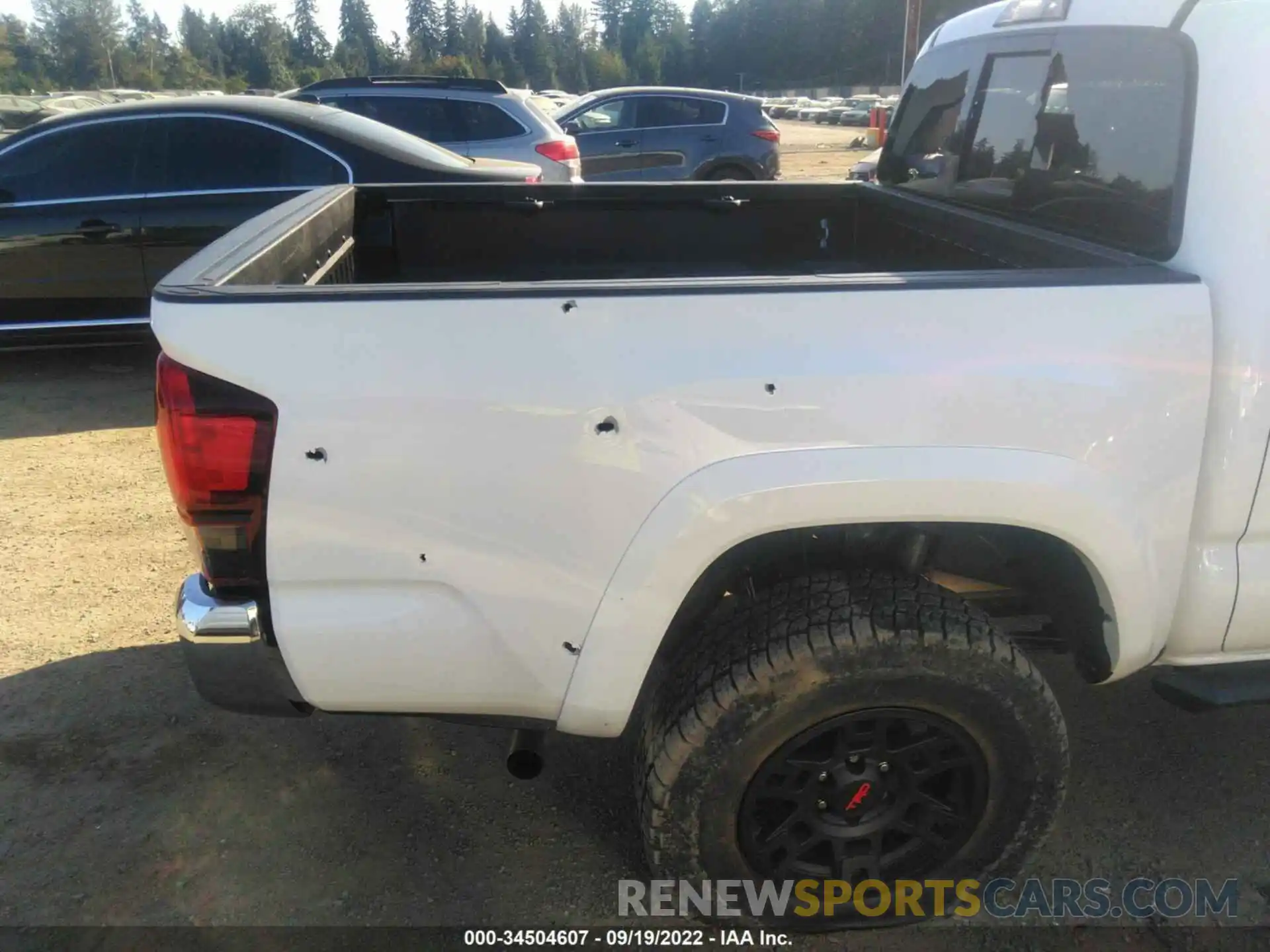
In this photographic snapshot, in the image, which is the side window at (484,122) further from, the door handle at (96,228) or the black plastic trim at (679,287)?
the black plastic trim at (679,287)

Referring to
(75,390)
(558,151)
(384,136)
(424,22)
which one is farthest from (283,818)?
(424,22)

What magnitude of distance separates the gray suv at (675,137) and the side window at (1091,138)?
9.15 meters

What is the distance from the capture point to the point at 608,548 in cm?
183

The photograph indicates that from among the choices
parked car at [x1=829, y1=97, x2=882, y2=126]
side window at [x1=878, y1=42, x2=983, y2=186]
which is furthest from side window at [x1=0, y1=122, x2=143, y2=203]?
parked car at [x1=829, y1=97, x2=882, y2=126]

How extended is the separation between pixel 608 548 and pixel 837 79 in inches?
4110

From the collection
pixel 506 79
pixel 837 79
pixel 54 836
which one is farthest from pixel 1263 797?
pixel 837 79

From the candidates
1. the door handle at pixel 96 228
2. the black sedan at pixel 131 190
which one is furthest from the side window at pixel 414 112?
the door handle at pixel 96 228

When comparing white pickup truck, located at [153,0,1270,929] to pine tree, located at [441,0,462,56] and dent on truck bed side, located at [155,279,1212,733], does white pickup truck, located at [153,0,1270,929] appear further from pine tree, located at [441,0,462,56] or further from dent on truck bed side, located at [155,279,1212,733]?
pine tree, located at [441,0,462,56]

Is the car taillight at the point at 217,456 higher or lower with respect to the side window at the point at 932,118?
lower

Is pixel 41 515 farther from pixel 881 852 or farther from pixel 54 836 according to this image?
pixel 881 852

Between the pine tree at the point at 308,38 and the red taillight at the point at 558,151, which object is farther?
the pine tree at the point at 308,38

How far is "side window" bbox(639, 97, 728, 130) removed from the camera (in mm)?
11758

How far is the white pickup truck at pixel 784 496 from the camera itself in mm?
1757

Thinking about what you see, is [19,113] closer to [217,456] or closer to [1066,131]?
[217,456]
